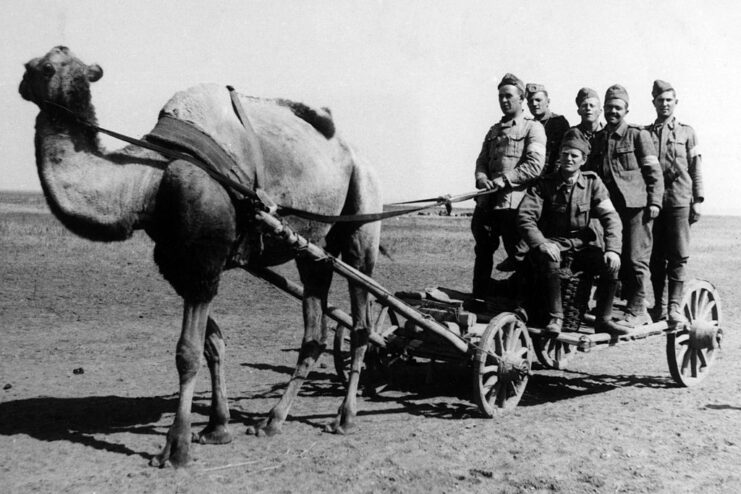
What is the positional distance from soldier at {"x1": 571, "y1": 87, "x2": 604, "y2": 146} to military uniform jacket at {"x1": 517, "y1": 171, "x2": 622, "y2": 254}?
3.84 feet

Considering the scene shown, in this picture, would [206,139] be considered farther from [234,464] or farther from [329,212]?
[234,464]

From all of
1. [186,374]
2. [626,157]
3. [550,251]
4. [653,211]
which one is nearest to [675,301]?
[653,211]

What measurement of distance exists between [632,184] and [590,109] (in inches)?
38.7

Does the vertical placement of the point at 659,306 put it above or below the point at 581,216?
below

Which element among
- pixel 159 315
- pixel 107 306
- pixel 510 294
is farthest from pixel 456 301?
pixel 107 306

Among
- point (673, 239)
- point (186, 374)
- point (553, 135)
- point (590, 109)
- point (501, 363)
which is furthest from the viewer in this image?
point (553, 135)

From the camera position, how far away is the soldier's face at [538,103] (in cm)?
916

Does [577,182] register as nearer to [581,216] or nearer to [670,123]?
[581,216]

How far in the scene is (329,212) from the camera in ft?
21.8

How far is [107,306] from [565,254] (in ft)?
27.5

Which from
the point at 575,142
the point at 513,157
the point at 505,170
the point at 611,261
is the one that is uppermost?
the point at 575,142

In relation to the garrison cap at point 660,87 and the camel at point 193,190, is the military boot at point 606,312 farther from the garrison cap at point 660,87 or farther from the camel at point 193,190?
the garrison cap at point 660,87

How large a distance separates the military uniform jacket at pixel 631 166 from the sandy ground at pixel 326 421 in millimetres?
2098

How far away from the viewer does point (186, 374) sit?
5574 mm
